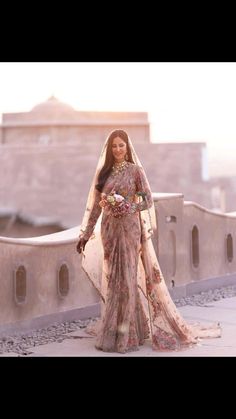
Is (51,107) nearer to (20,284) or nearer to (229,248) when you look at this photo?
(229,248)

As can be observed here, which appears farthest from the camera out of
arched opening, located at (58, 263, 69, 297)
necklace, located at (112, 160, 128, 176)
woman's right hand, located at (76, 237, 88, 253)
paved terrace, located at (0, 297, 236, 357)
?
arched opening, located at (58, 263, 69, 297)

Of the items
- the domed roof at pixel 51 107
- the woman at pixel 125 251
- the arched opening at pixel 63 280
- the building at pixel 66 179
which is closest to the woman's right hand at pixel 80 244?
the woman at pixel 125 251

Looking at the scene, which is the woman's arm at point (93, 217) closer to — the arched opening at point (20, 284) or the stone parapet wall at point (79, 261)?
the stone parapet wall at point (79, 261)

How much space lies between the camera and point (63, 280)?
A: 6.12 m

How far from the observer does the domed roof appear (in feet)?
78.3

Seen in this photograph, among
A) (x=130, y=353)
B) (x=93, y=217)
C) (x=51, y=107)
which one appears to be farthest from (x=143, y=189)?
(x=51, y=107)

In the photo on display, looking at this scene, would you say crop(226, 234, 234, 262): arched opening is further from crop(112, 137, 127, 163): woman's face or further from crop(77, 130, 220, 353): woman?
crop(112, 137, 127, 163): woman's face

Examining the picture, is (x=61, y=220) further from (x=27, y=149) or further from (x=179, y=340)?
(x=179, y=340)

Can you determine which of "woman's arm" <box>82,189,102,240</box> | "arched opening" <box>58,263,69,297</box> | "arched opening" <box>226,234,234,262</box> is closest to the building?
"arched opening" <box>226,234,234,262</box>

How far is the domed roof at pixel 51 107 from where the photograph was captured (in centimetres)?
2388

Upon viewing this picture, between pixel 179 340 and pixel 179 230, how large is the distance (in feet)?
8.37

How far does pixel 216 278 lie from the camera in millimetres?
8133

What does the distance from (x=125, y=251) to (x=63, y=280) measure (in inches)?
53.8

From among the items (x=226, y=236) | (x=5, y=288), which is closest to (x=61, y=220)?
(x=226, y=236)
